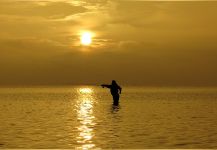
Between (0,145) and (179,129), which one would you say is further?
(179,129)

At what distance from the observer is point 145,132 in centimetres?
2853

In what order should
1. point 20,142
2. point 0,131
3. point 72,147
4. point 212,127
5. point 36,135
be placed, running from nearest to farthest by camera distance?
point 72,147 → point 20,142 → point 36,135 → point 0,131 → point 212,127

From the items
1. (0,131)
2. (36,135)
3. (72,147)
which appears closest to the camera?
(72,147)

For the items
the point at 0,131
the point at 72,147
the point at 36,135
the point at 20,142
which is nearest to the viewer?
the point at 72,147

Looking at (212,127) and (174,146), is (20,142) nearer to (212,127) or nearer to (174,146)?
(174,146)

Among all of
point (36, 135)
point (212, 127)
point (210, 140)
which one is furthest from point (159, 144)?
point (212, 127)

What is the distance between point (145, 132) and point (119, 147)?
6067 mm

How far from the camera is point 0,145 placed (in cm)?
2323

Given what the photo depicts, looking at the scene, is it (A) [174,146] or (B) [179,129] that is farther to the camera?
(B) [179,129]

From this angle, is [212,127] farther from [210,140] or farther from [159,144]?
[159,144]

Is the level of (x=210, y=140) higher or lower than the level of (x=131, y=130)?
lower

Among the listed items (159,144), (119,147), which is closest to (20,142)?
(119,147)

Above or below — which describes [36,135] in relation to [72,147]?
above

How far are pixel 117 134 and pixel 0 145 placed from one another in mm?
7002
